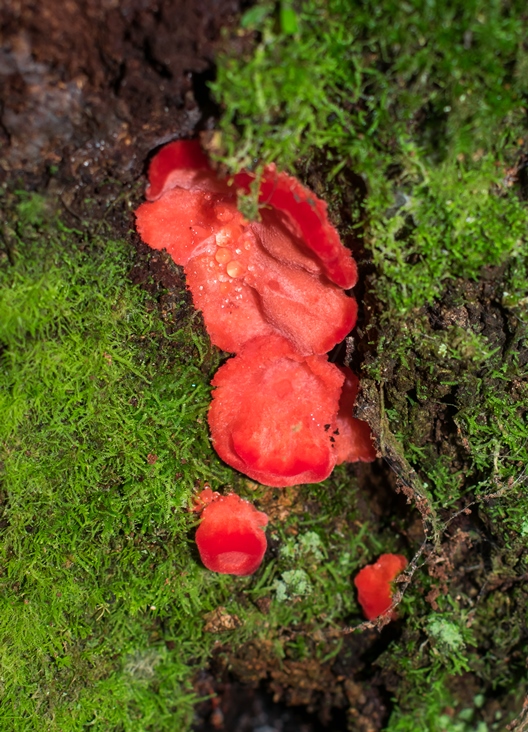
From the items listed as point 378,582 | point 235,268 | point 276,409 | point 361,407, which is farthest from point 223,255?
point 378,582

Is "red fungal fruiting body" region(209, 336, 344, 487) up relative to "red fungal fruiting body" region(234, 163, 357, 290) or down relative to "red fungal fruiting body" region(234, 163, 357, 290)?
down

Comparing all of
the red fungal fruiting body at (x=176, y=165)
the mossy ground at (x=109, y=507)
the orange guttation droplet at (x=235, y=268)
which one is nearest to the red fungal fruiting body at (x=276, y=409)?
the mossy ground at (x=109, y=507)

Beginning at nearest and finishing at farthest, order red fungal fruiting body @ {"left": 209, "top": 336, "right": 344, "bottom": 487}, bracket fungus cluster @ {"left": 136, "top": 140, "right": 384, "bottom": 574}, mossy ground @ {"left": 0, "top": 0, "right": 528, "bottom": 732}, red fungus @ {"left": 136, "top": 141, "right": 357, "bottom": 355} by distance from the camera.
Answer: mossy ground @ {"left": 0, "top": 0, "right": 528, "bottom": 732} < red fungus @ {"left": 136, "top": 141, "right": 357, "bottom": 355} < bracket fungus cluster @ {"left": 136, "top": 140, "right": 384, "bottom": 574} < red fungal fruiting body @ {"left": 209, "top": 336, "right": 344, "bottom": 487}

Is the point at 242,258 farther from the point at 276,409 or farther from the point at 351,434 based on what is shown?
the point at 351,434

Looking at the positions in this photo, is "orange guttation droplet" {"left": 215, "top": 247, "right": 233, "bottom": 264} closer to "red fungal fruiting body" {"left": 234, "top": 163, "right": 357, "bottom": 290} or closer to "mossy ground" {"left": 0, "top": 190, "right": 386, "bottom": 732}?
"mossy ground" {"left": 0, "top": 190, "right": 386, "bottom": 732}

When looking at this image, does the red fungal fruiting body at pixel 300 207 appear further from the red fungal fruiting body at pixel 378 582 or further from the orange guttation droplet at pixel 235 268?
the red fungal fruiting body at pixel 378 582

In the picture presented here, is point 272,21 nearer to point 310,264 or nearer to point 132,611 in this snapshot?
point 310,264

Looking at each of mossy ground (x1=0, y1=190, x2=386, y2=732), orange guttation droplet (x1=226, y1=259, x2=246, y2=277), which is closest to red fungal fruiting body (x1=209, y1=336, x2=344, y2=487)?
mossy ground (x1=0, y1=190, x2=386, y2=732)

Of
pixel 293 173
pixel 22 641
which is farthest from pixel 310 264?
pixel 22 641

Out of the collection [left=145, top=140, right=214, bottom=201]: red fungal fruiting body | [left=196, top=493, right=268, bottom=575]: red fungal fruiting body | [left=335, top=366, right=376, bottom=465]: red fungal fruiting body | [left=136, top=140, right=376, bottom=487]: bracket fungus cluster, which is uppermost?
[left=145, top=140, right=214, bottom=201]: red fungal fruiting body
